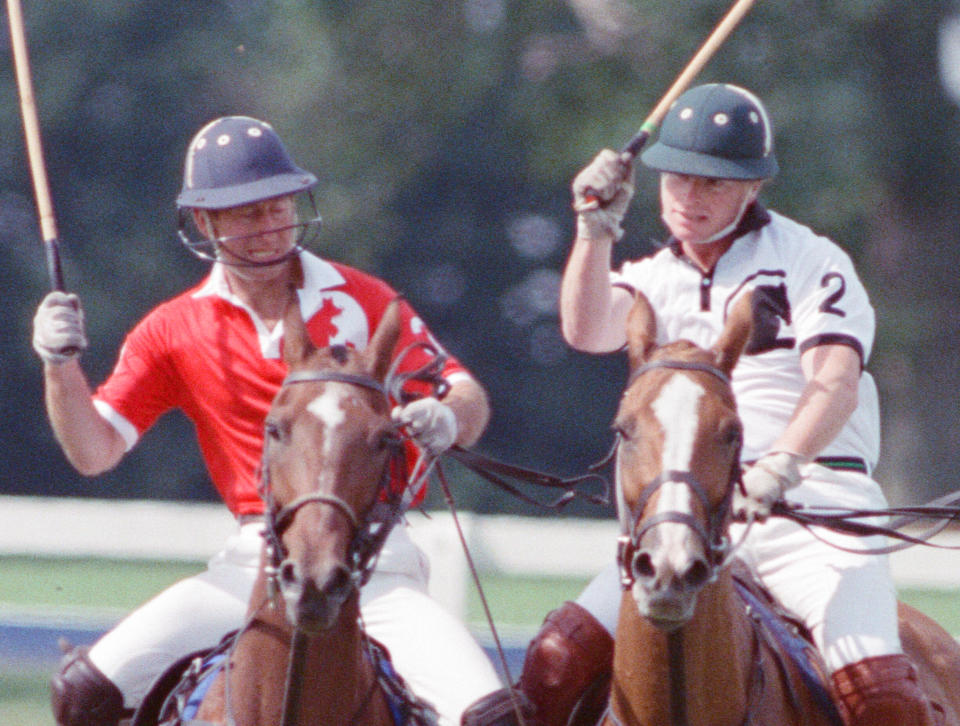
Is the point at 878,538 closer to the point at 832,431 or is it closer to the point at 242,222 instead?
the point at 832,431

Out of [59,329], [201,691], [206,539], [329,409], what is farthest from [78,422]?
[206,539]

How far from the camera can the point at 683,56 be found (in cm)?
1312

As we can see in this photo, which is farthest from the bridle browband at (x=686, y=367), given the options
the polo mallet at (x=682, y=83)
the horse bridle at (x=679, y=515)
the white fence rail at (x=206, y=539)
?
the white fence rail at (x=206, y=539)

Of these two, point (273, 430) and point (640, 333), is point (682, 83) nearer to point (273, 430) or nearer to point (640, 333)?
point (640, 333)

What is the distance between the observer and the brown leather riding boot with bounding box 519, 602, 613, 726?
14.9ft

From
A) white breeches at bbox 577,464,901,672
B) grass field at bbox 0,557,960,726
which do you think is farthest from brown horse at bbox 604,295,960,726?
grass field at bbox 0,557,960,726

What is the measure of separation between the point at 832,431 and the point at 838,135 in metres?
9.16

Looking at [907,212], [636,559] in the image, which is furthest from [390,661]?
[907,212]

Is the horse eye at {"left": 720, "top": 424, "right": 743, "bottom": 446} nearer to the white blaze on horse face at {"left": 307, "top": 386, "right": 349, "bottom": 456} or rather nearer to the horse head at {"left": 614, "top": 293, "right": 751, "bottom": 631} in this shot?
the horse head at {"left": 614, "top": 293, "right": 751, "bottom": 631}

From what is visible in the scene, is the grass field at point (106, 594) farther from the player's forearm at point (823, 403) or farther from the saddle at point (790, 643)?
the player's forearm at point (823, 403)

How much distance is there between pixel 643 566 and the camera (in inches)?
149

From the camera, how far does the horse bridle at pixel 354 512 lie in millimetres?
3773

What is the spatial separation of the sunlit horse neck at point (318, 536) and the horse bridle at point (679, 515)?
52cm

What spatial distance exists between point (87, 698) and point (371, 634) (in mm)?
726
